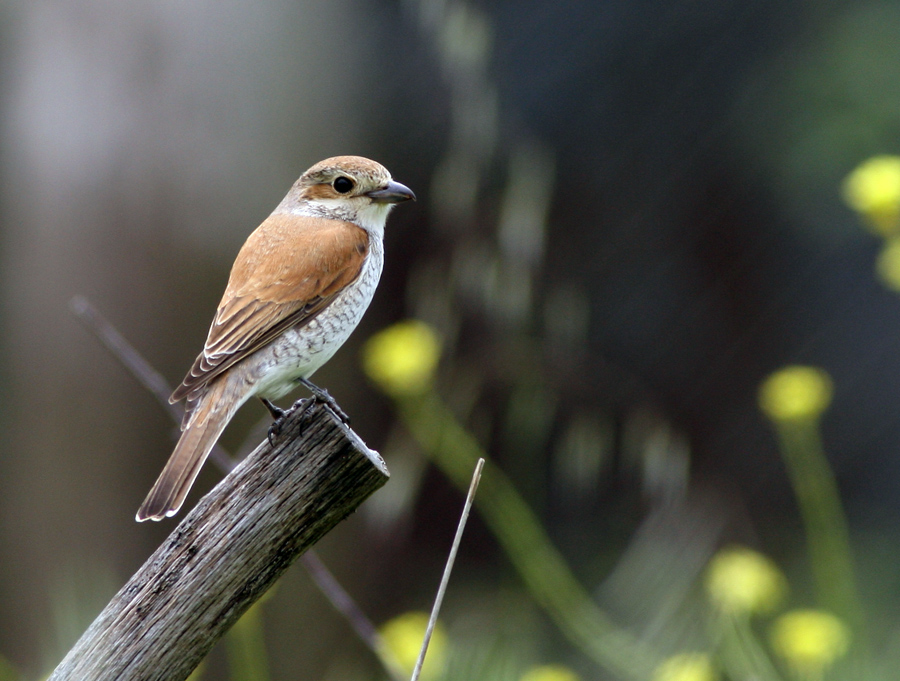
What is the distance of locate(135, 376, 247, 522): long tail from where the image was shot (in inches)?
67.2

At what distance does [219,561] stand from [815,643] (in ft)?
5.23

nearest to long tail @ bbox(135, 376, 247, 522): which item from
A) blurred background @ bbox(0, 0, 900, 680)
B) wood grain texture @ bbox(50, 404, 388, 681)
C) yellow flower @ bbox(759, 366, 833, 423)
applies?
wood grain texture @ bbox(50, 404, 388, 681)

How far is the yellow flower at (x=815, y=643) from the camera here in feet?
7.71

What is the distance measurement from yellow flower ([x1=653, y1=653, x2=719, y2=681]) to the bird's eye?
4.78ft

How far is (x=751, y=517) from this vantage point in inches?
171

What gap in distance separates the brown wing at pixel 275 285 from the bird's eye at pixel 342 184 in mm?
177

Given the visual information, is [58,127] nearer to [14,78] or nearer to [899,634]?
[14,78]

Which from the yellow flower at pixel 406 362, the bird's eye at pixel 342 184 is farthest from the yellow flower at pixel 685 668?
the bird's eye at pixel 342 184

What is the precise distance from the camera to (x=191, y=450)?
190cm

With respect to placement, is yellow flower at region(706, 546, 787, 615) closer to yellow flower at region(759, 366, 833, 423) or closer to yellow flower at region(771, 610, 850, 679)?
yellow flower at region(771, 610, 850, 679)

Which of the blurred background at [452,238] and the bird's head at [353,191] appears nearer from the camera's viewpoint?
the bird's head at [353,191]

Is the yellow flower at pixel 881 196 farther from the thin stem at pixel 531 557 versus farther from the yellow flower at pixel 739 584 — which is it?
the thin stem at pixel 531 557

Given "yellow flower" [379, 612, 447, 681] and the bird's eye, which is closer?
"yellow flower" [379, 612, 447, 681]

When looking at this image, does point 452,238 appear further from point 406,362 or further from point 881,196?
point 881,196
